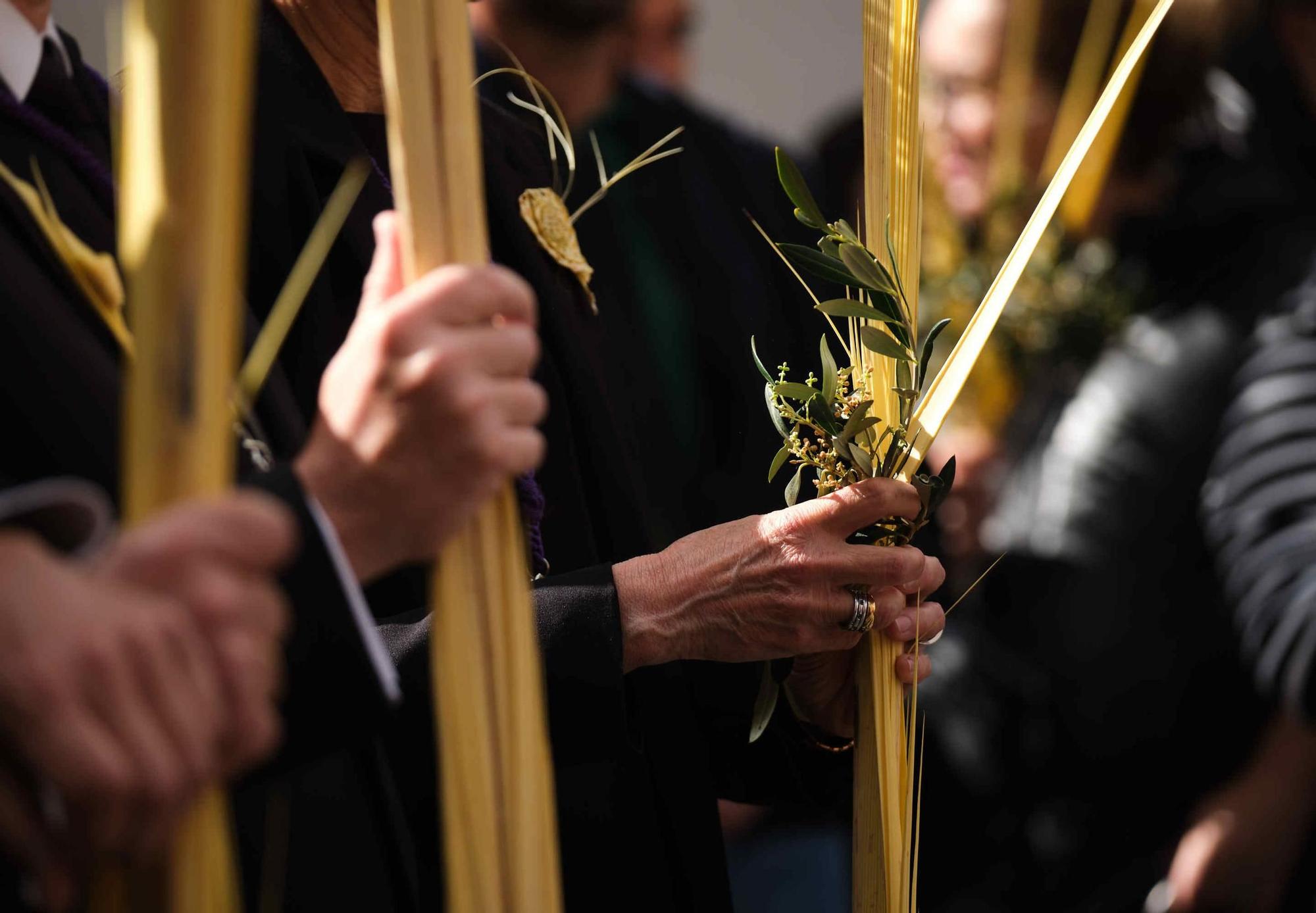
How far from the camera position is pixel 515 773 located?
629mm

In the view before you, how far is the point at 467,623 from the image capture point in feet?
2.05

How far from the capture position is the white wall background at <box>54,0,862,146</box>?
3.83 meters

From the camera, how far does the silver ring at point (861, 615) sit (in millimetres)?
939

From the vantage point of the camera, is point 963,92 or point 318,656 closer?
point 318,656

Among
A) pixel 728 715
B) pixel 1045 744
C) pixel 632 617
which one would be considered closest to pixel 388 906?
pixel 632 617

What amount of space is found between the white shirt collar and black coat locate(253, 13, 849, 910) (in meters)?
0.20

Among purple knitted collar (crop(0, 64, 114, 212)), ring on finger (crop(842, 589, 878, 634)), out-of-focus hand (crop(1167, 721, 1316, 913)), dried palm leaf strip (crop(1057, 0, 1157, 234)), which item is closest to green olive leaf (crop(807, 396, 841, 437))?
ring on finger (crop(842, 589, 878, 634))

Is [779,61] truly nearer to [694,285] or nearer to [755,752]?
[694,285]

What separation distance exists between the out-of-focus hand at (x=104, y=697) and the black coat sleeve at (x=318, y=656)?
0.41ft

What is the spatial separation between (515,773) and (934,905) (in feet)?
4.77

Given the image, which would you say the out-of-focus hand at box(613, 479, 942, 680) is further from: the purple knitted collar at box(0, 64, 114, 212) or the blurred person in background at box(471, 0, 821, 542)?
the purple knitted collar at box(0, 64, 114, 212)

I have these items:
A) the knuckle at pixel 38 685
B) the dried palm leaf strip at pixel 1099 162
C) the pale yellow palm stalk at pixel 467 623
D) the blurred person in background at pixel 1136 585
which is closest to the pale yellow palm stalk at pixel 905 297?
the pale yellow palm stalk at pixel 467 623

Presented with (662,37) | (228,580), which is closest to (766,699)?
(228,580)

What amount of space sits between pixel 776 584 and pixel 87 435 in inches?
17.7
